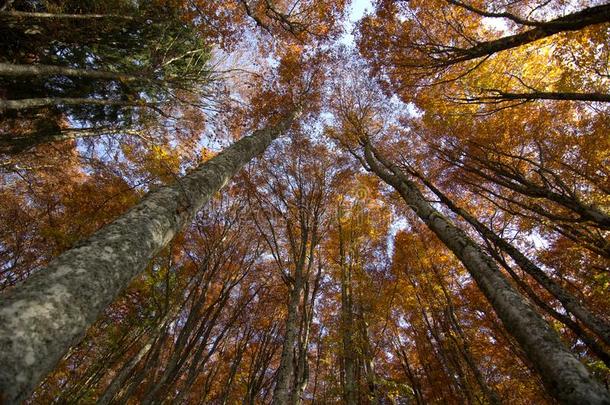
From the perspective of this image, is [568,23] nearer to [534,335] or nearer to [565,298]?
[534,335]

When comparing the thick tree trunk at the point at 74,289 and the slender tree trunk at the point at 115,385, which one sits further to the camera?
the slender tree trunk at the point at 115,385

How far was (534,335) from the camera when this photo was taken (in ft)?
9.35

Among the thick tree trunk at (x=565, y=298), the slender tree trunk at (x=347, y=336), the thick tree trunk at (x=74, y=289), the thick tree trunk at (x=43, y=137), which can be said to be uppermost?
the thick tree trunk at (x=43, y=137)

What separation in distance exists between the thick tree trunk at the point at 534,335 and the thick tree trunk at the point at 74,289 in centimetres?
355

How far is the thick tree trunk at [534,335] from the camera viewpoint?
2.23 meters

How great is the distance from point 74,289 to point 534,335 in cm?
397

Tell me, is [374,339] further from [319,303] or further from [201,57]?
[201,57]

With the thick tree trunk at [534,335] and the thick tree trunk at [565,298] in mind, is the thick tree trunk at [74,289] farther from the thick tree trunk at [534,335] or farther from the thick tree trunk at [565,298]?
the thick tree trunk at [565,298]

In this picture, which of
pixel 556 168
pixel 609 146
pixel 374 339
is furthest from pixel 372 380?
pixel 609 146

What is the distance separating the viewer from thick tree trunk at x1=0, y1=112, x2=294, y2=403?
4.74ft

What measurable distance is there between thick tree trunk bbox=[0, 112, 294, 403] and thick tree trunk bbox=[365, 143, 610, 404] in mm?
3550

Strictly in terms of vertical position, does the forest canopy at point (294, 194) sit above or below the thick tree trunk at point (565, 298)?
above

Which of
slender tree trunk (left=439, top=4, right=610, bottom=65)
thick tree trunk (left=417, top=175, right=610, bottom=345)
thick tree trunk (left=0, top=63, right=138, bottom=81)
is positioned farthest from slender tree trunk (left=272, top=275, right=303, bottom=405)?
thick tree trunk (left=0, top=63, right=138, bottom=81)

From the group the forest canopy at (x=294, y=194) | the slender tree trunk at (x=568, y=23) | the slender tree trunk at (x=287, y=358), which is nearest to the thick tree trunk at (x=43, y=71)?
the forest canopy at (x=294, y=194)
